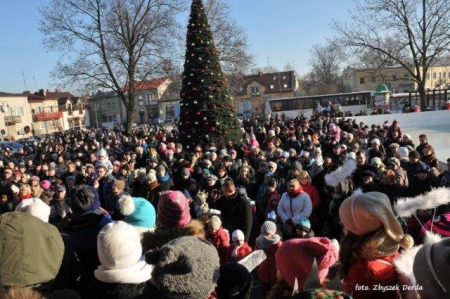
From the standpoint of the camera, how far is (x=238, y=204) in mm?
5293

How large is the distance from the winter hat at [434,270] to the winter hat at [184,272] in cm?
93

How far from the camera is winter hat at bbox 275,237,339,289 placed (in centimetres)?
228

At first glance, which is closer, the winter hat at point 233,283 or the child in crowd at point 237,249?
the winter hat at point 233,283

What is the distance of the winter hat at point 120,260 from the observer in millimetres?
2260

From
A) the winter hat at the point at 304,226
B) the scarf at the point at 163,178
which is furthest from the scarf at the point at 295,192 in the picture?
the scarf at the point at 163,178

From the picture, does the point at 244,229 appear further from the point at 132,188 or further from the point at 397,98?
the point at 397,98

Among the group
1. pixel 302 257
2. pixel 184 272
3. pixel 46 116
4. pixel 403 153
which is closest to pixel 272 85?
pixel 46 116

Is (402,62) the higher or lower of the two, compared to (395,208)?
higher

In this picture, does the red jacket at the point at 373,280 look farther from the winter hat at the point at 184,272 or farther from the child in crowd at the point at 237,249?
the child in crowd at the point at 237,249

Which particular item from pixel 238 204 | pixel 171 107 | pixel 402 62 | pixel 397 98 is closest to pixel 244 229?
pixel 238 204

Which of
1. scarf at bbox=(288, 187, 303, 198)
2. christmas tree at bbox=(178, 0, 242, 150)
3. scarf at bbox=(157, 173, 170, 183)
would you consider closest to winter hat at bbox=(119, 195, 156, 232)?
scarf at bbox=(288, 187, 303, 198)

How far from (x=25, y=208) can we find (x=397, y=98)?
4001cm

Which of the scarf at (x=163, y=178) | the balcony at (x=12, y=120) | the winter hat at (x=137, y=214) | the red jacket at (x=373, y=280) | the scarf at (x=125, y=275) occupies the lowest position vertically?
the scarf at (x=163, y=178)

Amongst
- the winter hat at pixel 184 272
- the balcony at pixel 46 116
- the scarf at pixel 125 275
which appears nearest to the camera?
the winter hat at pixel 184 272
